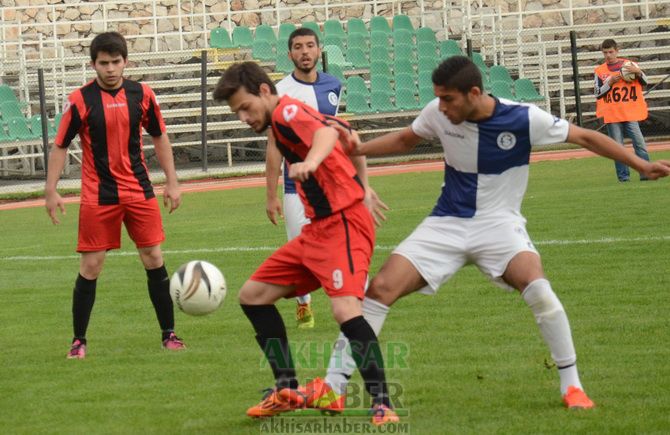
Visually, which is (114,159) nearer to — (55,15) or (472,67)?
(472,67)

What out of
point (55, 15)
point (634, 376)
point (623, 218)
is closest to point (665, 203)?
point (623, 218)

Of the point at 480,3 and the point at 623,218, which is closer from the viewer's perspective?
the point at 623,218

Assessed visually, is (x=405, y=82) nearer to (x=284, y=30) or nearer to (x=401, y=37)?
(x=401, y=37)

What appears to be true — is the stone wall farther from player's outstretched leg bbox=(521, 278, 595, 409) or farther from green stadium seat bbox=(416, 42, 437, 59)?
player's outstretched leg bbox=(521, 278, 595, 409)

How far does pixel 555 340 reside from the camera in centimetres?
608

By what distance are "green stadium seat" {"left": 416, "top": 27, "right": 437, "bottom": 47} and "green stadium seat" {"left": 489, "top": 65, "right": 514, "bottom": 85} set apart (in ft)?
5.85

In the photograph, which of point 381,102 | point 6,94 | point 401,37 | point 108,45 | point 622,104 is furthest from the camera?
point 401,37

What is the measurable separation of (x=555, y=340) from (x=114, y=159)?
334cm

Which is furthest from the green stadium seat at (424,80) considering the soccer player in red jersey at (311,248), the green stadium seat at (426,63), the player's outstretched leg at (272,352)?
the player's outstretched leg at (272,352)

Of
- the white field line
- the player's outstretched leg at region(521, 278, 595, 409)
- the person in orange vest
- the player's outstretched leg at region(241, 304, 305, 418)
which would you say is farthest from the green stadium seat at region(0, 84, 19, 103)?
the player's outstretched leg at region(521, 278, 595, 409)

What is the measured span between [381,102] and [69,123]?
1824cm

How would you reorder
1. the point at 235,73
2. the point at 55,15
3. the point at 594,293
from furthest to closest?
the point at 55,15
the point at 594,293
the point at 235,73

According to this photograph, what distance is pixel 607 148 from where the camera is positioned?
6141 mm

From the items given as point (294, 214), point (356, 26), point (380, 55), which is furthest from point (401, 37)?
point (294, 214)
